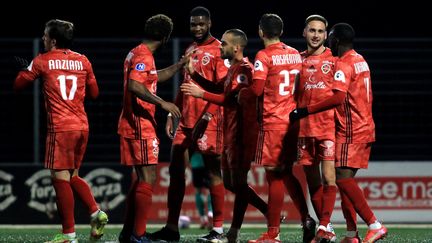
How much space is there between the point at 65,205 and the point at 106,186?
18.1 feet

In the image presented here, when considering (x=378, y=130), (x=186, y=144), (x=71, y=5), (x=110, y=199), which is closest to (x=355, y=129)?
(x=186, y=144)

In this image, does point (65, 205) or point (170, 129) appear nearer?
point (65, 205)

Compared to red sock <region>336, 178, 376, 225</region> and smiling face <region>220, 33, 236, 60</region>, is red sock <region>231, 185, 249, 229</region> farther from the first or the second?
smiling face <region>220, 33, 236, 60</region>

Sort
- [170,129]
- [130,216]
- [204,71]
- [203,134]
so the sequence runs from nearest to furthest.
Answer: [130,216]
[203,134]
[204,71]
[170,129]

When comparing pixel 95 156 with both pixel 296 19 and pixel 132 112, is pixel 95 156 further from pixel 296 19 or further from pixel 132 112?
pixel 132 112

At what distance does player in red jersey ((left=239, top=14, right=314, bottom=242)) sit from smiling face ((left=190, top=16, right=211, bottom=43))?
2.90ft

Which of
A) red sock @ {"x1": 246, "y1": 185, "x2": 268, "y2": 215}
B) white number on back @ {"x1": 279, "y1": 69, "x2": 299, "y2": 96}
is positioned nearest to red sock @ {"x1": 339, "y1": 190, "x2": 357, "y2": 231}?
red sock @ {"x1": 246, "y1": 185, "x2": 268, "y2": 215}

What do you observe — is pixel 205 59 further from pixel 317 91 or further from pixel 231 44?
pixel 317 91

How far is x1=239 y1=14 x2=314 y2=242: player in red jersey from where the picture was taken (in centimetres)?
929

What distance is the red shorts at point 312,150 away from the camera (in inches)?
381

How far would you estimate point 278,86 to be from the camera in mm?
9414

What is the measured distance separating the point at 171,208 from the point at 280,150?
136 cm

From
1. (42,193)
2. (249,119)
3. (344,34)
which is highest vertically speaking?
(344,34)

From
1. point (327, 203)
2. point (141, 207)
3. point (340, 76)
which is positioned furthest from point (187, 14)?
point (141, 207)
